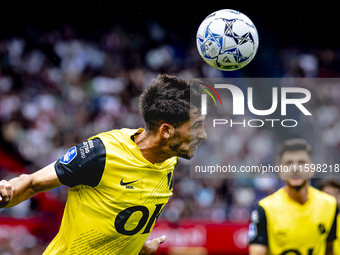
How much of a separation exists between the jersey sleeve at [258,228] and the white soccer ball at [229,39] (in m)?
1.58

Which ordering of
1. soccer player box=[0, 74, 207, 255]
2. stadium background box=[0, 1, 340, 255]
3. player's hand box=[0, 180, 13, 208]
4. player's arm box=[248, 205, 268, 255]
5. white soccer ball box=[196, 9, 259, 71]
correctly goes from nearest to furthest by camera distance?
player's hand box=[0, 180, 13, 208] < soccer player box=[0, 74, 207, 255] < player's arm box=[248, 205, 268, 255] < white soccer ball box=[196, 9, 259, 71] < stadium background box=[0, 1, 340, 255]

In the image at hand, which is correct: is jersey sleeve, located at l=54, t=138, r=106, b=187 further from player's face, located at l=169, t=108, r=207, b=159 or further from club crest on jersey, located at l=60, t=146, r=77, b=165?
player's face, located at l=169, t=108, r=207, b=159

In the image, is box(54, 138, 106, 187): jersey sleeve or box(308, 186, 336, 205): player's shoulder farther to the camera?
box(308, 186, 336, 205): player's shoulder

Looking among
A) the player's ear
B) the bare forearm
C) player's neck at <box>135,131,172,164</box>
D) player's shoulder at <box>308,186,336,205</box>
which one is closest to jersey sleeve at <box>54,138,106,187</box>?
the bare forearm

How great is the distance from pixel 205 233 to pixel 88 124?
3.32 metres

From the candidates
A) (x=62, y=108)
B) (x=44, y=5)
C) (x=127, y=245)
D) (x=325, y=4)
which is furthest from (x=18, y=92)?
(x=325, y=4)

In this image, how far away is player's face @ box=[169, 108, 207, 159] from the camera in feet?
8.37

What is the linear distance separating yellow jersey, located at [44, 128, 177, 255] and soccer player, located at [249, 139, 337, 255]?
124cm

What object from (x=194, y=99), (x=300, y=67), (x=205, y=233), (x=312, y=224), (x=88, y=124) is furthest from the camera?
(x=300, y=67)

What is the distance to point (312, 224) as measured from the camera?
3.43 m

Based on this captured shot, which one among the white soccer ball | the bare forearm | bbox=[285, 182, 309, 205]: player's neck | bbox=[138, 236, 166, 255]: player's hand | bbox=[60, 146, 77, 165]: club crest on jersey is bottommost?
bbox=[138, 236, 166, 255]: player's hand

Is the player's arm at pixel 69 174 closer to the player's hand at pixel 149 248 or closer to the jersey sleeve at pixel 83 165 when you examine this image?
the jersey sleeve at pixel 83 165

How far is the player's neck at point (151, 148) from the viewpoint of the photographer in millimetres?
2582

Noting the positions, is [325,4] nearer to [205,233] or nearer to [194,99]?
[205,233]
